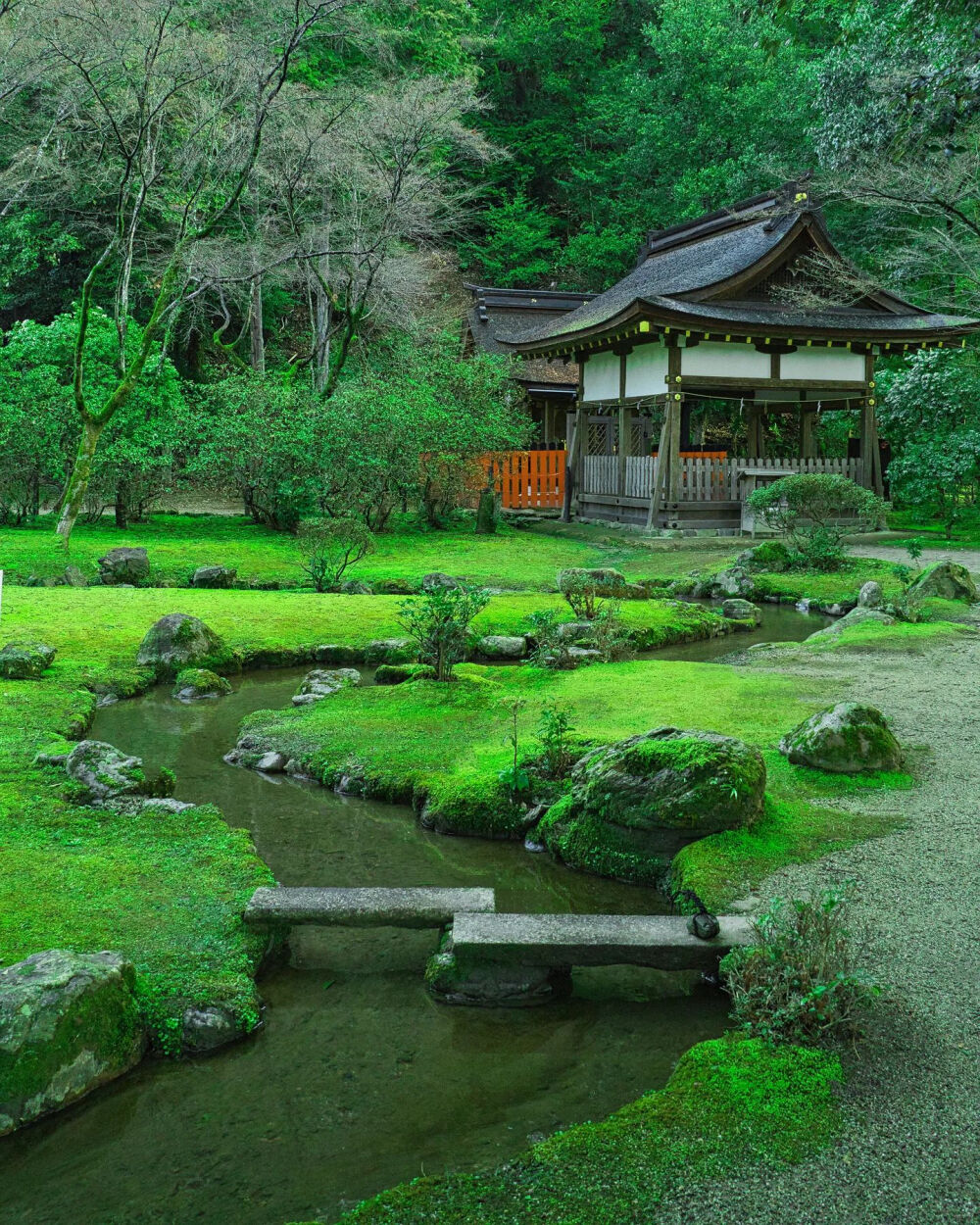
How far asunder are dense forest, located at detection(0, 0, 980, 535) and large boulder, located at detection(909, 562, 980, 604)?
481 cm

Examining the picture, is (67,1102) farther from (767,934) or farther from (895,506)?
Result: (895,506)

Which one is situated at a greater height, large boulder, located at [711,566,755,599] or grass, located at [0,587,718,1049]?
large boulder, located at [711,566,755,599]

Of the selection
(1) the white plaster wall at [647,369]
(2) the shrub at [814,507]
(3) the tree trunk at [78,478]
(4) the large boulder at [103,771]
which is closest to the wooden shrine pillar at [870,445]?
(2) the shrub at [814,507]

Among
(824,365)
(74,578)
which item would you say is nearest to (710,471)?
(824,365)

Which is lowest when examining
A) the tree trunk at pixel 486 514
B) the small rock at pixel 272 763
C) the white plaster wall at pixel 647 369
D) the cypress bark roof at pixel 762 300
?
the small rock at pixel 272 763

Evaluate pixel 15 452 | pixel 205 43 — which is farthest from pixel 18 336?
pixel 205 43

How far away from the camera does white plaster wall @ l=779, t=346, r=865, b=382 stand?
19.5 meters

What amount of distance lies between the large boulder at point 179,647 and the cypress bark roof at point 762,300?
11212 mm

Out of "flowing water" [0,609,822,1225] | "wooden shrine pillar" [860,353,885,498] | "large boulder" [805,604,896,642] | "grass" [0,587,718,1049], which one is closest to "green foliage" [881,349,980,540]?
"wooden shrine pillar" [860,353,885,498]

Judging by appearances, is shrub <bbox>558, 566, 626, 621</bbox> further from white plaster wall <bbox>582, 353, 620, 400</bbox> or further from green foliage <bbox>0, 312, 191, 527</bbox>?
white plaster wall <bbox>582, 353, 620, 400</bbox>

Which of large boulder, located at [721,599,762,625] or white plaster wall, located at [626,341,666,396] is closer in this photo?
large boulder, located at [721,599,762,625]

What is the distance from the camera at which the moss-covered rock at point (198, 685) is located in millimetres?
7672

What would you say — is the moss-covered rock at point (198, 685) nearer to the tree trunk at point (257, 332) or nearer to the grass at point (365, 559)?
the grass at point (365, 559)

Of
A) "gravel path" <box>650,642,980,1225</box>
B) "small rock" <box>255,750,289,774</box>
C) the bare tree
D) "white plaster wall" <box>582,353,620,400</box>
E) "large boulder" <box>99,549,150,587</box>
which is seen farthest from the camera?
"white plaster wall" <box>582,353,620,400</box>
